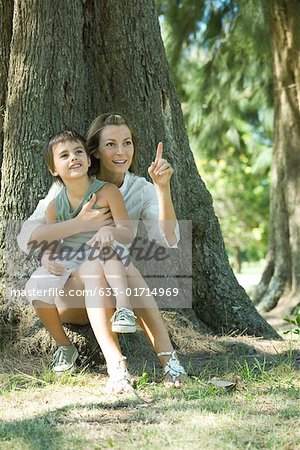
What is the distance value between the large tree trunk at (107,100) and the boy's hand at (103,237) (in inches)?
30.1

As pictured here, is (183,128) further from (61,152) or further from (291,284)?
(291,284)

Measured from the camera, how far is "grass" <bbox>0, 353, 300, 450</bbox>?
8.98 feet

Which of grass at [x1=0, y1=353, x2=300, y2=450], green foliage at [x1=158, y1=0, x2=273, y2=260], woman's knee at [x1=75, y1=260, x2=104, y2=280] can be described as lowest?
grass at [x1=0, y1=353, x2=300, y2=450]

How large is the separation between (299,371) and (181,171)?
68.4 inches

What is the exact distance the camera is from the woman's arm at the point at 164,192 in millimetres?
3629

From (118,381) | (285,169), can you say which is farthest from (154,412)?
(285,169)

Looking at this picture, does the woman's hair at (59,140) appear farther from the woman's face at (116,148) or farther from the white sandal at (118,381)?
the white sandal at (118,381)

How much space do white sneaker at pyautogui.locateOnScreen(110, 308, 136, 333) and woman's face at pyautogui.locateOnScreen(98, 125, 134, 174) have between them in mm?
867

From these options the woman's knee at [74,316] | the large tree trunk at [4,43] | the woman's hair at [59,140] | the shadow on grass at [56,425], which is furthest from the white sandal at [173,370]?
the large tree trunk at [4,43]

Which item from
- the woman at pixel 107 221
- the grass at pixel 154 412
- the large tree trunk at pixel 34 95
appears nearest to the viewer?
the grass at pixel 154 412

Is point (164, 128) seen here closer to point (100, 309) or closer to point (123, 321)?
point (100, 309)

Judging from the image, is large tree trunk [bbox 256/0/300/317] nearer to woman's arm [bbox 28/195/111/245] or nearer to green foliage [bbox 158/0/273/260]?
green foliage [bbox 158/0/273/260]

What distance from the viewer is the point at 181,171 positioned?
504 centimetres

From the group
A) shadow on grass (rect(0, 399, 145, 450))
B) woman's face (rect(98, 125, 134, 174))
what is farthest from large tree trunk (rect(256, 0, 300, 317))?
shadow on grass (rect(0, 399, 145, 450))
